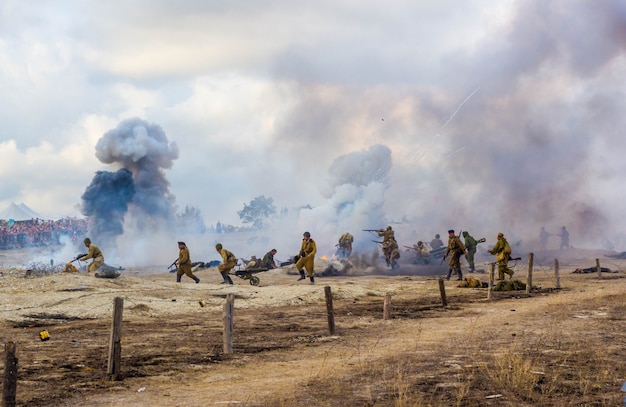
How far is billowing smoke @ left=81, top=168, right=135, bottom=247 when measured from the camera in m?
55.8

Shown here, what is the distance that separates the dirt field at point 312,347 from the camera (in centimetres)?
898

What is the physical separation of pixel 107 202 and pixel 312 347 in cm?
4567

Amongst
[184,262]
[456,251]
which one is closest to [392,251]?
[456,251]

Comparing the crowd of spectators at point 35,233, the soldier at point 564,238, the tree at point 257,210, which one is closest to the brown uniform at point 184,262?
the soldier at point 564,238

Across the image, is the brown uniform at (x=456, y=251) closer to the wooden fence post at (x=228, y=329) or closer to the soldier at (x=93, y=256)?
the soldier at (x=93, y=256)

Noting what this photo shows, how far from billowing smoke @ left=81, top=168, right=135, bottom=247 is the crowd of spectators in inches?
244

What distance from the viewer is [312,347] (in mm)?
13188

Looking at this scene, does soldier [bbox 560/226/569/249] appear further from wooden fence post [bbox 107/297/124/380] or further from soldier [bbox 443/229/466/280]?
wooden fence post [bbox 107/297/124/380]

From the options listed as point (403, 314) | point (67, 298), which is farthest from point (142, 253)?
point (403, 314)

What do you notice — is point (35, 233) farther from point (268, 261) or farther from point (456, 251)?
point (456, 251)

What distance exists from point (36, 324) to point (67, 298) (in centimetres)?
296

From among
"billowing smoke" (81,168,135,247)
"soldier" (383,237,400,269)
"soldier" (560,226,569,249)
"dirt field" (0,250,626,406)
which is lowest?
"dirt field" (0,250,626,406)

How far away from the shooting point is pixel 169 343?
44.3ft

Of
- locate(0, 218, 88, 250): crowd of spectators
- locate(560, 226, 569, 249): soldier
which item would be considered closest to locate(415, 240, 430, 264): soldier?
locate(560, 226, 569, 249): soldier
